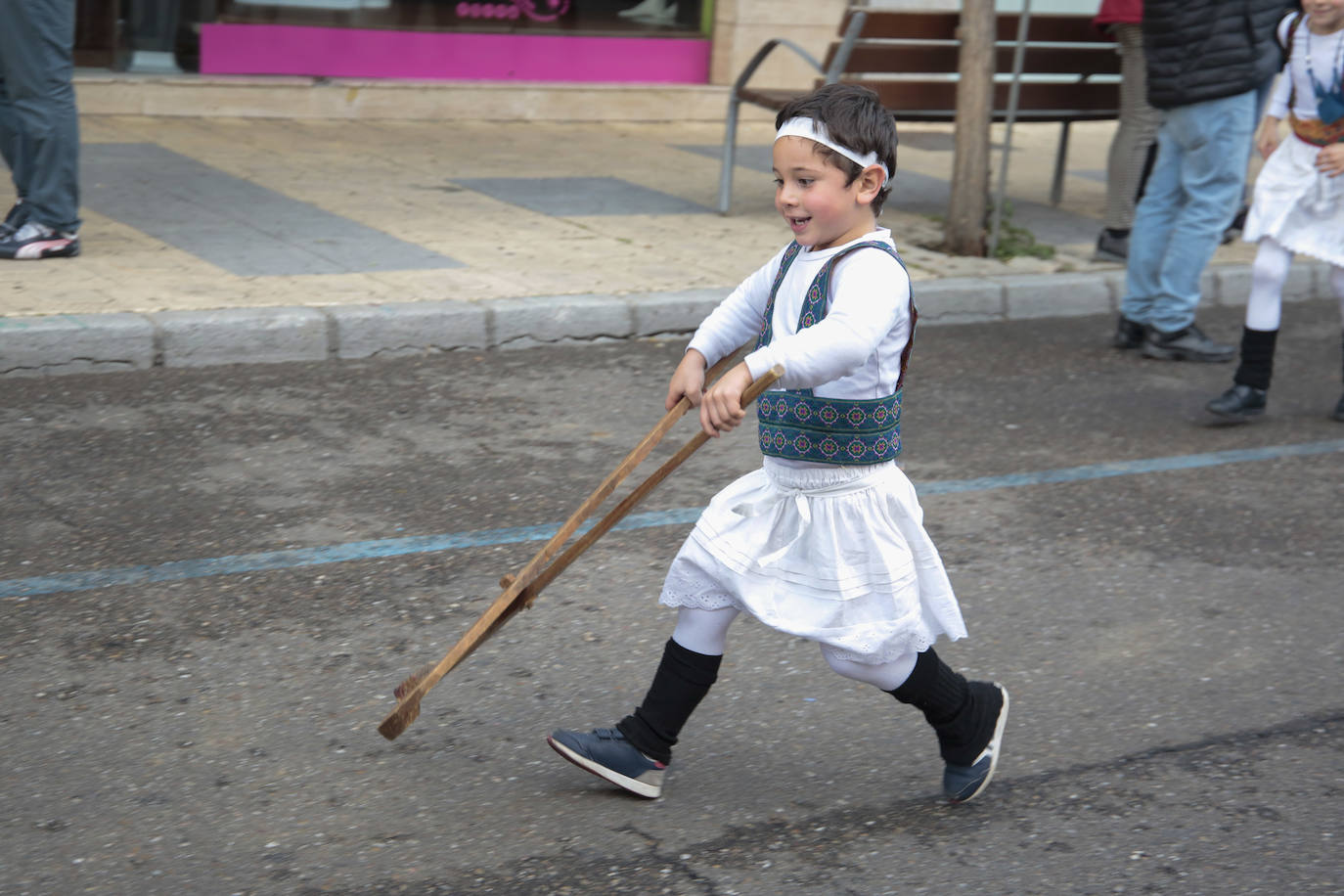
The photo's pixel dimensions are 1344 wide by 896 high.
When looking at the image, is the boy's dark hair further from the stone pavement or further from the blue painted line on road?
the stone pavement

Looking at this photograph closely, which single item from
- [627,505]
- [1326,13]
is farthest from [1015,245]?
[627,505]

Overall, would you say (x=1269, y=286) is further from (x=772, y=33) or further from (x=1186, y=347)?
(x=772, y=33)

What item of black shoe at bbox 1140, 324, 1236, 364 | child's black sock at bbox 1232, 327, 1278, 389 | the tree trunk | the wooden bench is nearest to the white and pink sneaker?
the wooden bench

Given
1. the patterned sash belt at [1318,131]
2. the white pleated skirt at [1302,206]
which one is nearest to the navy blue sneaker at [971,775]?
the white pleated skirt at [1302,206]

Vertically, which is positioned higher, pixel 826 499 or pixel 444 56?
pixel 444 56

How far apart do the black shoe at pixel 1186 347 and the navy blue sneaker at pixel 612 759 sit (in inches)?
175

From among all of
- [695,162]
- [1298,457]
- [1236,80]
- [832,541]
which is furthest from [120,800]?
[695,162]

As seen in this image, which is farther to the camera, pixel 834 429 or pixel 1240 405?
pixel 1240 405

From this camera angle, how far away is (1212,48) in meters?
6.50

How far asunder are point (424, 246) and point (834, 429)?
15.6ft

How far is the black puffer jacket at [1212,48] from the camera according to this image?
6473 millimetres

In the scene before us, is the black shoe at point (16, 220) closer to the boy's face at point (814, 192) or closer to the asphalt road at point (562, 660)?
the asphalt road at point (562, 660)

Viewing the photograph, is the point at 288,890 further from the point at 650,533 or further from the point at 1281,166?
the point at 1281,166

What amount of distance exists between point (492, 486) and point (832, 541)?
210cm
